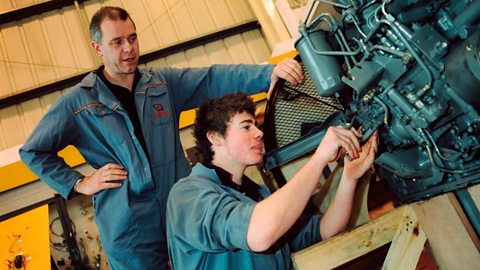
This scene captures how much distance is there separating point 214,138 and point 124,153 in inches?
18.6

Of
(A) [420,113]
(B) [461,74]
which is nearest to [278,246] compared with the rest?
(A) [420,113]

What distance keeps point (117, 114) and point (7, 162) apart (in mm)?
1859

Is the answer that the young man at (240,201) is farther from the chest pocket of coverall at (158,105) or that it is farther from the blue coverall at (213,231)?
the chest pocket of coverall at (158,105)

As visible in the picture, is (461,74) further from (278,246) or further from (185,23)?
(185,23)

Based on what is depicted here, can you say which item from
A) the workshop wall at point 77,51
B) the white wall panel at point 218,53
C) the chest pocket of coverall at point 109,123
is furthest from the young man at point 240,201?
the white wall panel at point 218,53

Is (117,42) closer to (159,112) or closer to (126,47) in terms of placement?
(126,47)

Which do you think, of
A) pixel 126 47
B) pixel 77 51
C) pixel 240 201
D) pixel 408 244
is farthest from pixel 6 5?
pixel 408 244

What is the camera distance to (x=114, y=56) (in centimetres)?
162

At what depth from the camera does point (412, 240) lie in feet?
3.45

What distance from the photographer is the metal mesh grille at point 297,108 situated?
1.35 metres

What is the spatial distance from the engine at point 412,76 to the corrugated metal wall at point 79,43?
2859 mm

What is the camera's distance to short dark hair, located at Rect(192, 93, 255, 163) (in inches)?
54.0

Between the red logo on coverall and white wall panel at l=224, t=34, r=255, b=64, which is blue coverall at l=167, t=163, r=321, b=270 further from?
white wall panel at l=224, t=34, r=255, b=64

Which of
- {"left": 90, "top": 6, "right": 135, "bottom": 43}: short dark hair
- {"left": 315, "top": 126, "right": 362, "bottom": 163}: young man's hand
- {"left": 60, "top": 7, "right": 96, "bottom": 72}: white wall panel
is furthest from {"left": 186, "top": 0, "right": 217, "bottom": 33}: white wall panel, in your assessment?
{"left": 315, "top": 126, "right": 362, "bottom": 163}: young man's hand
